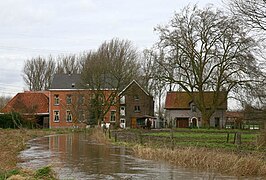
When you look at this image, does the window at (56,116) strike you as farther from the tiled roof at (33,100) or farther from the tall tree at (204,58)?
the tall tree at (204,58)

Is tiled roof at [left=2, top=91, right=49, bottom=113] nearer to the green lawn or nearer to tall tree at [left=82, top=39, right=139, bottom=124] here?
tall tree at [left=82, top=39, right=139, bottom=124]

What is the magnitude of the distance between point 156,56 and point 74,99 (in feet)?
67.7

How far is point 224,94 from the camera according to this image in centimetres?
5344

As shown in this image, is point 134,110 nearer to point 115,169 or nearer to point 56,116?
point 56,116

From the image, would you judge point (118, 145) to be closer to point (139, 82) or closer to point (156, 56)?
point (156, 56)

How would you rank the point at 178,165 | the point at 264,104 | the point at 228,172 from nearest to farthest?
the point at 228,172 → the point at 178,165 → the point at 264,104

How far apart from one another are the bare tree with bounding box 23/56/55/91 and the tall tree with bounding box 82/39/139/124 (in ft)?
73.2

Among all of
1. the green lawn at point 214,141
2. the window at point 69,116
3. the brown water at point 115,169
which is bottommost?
the brown water at point 115,169

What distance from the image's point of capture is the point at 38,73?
86.8 meters

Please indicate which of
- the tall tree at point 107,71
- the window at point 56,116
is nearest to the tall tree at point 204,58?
the tall tree at point 107,71

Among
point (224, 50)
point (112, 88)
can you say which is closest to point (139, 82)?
point (112, 88)

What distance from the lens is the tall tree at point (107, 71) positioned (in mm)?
62375

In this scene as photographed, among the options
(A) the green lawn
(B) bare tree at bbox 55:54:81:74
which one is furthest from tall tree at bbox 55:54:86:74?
(A) the green lawn

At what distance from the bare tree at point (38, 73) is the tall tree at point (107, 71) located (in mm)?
22310
